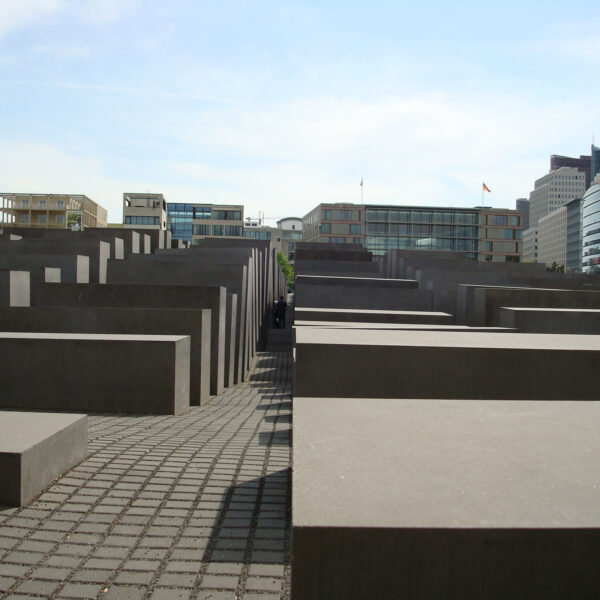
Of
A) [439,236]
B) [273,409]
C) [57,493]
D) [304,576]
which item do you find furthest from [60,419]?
[439,236]

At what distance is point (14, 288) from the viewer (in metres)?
12.7

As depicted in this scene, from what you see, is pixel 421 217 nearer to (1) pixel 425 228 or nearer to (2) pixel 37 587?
(1) pixel 425 228

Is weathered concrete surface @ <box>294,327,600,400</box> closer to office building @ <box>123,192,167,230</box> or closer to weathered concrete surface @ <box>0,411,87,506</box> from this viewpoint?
weathered concrete surface @ <box>0,411,87,506</box>

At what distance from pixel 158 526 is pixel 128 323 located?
658 cm

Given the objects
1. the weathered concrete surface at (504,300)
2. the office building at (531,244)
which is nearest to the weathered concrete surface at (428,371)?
the weathered concrete surface at (504,300)

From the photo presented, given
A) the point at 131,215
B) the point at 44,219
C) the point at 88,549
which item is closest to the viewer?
the point at 88,549

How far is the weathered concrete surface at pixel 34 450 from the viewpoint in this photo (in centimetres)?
436

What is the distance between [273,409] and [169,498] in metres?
5.22

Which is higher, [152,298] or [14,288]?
[14,288]

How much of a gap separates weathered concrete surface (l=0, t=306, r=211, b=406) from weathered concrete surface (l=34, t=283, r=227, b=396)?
5.67 ft

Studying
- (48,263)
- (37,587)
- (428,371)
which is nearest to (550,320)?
(428,371)

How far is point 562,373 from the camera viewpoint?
267 inches

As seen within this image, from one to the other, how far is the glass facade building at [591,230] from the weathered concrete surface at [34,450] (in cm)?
11742

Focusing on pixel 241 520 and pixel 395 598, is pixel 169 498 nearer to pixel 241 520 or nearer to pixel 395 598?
pixel 241 520
